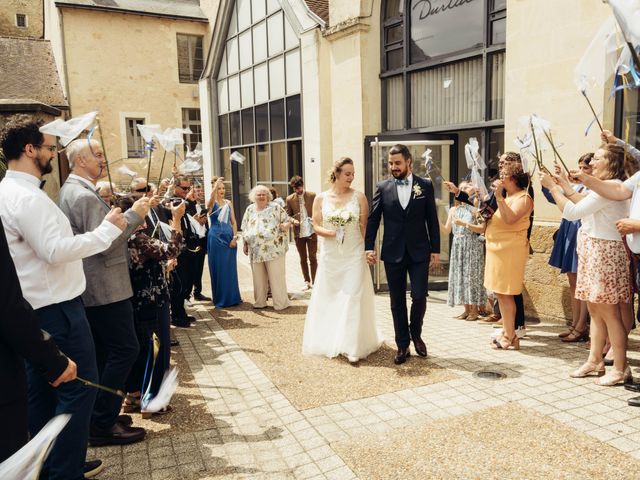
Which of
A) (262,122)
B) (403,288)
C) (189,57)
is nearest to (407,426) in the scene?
(403,288)

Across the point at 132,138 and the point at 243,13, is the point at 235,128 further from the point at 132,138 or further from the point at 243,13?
the point at 132,138

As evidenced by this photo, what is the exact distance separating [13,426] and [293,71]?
12242 millimetres

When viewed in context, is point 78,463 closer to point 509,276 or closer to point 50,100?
point 509,276

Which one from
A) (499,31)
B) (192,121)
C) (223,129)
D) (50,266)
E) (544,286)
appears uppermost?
(192,121)

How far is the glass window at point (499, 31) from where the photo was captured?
24.6 feet

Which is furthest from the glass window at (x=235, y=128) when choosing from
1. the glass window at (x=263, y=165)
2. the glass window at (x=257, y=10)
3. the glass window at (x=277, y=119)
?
the glass window at (x=257, y=10)

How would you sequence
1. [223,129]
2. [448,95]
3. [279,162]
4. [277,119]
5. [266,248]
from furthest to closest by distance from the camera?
[223,129] → [279,162] → [277,119] → [448,95] → [266,248]

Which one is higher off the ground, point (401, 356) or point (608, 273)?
point (608, 273)

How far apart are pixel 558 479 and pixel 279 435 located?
1850 millimetres

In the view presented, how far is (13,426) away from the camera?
1.92 m

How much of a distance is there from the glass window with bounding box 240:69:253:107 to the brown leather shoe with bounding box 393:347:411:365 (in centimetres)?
1213

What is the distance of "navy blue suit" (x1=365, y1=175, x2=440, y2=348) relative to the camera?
514 cm

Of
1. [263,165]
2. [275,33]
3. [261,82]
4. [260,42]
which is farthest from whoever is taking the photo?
Answer: [263,165]

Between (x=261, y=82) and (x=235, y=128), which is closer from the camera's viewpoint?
(x=261, y=82)
